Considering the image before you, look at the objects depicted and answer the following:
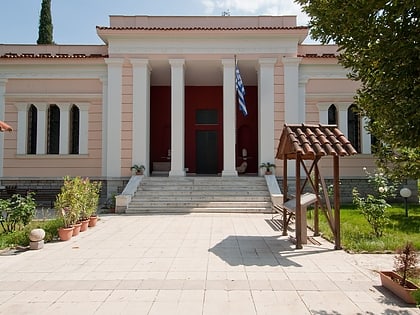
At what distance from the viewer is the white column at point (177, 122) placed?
15742 mm

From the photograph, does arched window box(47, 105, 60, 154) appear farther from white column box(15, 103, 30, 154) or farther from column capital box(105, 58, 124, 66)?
column capital box(105, 58, 124, 66)

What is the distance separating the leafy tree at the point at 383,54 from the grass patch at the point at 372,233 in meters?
3.80

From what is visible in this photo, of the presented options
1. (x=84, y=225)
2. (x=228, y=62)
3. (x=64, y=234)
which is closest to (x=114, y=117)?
(x=228, y=62)

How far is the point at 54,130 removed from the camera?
1698cm

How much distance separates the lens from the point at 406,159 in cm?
392

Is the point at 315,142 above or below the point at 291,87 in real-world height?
below

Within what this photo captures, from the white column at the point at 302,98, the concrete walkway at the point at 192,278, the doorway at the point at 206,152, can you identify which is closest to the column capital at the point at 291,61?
the white column at the point at 302,98

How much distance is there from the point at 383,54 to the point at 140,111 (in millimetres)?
13709

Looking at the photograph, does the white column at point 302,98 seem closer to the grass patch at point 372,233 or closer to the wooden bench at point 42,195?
the grass patch at point 372,233

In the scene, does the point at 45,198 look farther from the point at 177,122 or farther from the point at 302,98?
the point at 302,98

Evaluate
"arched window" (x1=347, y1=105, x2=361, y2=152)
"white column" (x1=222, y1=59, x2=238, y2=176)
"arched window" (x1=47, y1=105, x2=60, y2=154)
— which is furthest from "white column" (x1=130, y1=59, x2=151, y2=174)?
"arched window" (x1=347, y1=105, x2=361, y2=152)

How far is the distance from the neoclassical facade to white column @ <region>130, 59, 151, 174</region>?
0.15 ft

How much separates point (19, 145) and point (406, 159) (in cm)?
1685

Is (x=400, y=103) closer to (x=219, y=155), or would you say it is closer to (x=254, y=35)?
(x=254, y=35)
